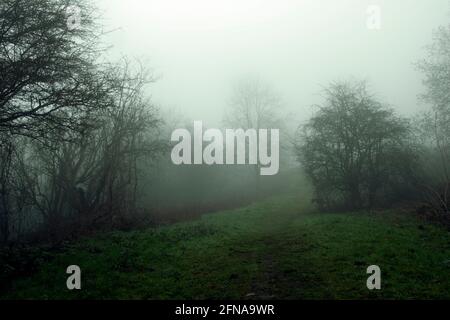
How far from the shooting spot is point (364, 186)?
21.8m

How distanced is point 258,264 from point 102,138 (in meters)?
15.0

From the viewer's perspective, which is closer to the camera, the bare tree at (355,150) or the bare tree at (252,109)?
the bare tree at (355,150)

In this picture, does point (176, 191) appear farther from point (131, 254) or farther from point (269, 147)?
point (131, 254)

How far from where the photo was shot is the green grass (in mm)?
7672

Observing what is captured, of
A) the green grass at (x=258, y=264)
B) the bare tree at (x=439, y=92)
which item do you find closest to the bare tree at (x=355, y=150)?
the bare tree at (x=439, y=92)

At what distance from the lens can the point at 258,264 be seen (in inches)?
392

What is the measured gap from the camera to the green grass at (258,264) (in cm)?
767

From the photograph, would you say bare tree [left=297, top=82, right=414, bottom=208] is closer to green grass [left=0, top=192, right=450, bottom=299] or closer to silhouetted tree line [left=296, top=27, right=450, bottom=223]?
silhouetted tree line [left=296, top=27, right=450, bottom=223]

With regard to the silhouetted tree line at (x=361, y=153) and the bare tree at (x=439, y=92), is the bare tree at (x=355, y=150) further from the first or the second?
the bare tree at (x=439, y=92)

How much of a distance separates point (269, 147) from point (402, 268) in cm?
3325

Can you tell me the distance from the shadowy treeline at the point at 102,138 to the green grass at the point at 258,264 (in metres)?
3.58

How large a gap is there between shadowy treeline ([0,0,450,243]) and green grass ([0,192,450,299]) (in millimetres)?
3584
